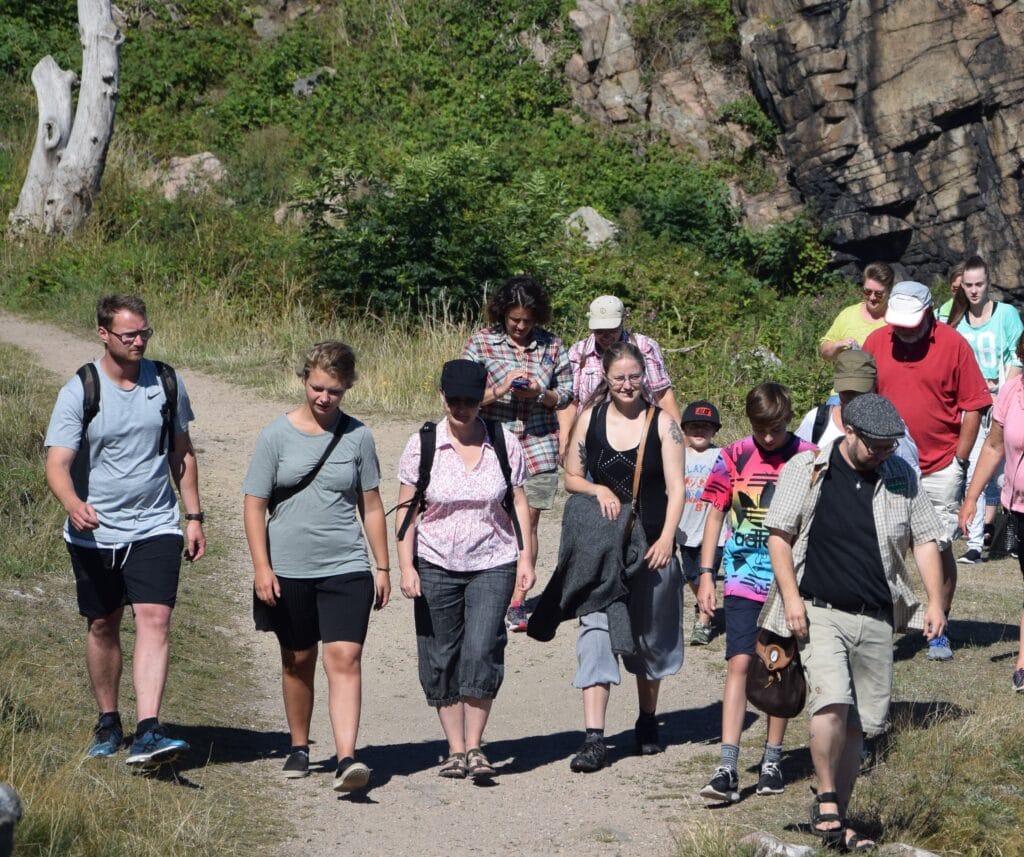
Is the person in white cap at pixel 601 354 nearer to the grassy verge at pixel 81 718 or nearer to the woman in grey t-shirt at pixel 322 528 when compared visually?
the woman in grey t-shirt at pixel 322 528

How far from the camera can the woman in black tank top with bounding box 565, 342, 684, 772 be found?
566 cm

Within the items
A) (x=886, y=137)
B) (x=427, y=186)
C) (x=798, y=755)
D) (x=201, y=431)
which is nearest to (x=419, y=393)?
(x=201, y=431)

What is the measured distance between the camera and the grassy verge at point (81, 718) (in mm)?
4590

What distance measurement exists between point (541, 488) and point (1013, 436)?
8.05ft

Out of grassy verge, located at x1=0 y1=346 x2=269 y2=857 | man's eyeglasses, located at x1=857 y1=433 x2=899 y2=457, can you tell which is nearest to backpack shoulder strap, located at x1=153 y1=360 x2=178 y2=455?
grassy verge, located at x1=0 y1=346 x2=269 y2=857

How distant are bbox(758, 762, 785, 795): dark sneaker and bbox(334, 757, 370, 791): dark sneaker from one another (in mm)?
1506

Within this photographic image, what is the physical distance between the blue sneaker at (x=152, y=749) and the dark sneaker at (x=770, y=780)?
7.21ft

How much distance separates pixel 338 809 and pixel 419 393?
846 centimetres

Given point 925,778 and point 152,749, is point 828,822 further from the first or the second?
point 152,749

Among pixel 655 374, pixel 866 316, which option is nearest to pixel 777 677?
pixel 655 374

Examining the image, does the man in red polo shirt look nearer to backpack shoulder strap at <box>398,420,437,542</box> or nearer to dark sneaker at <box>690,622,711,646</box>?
dark sneaker at <box>690,622,711,646</box>

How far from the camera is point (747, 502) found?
18.2 feet

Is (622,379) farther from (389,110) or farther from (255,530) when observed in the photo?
(389,110)

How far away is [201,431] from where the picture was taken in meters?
12.4
